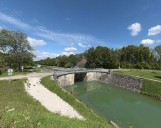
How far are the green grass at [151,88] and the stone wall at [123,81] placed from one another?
125 cm

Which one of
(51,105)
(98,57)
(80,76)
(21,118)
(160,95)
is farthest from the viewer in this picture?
(98,57)

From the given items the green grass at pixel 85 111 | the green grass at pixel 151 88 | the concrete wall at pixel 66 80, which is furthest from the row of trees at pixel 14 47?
the green grass at pixel 151 88

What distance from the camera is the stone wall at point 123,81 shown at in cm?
3149

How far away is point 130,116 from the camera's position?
1653cm

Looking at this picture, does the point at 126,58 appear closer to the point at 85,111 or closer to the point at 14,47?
the point at 14,47

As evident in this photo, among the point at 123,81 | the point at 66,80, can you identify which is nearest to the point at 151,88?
the point at 123,81

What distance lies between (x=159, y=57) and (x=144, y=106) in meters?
59.6

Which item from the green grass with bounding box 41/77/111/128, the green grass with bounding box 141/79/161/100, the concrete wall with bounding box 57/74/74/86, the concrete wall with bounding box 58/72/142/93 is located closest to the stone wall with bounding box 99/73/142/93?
the concrete wall with bounding box 58/72/142/93

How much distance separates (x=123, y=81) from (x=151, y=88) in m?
8.89

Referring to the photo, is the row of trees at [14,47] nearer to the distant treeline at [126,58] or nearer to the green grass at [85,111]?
the green grass at [85,111]

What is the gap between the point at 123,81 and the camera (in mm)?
36250

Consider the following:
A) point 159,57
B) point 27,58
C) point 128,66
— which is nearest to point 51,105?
point 27,58

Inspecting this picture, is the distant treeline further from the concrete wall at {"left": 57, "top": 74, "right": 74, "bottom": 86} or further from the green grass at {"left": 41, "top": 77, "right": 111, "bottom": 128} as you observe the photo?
the green grass at {"left": 41, "top": 77, "right": 111, "bottom": 128}

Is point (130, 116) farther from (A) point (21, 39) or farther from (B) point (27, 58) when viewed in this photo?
(A) point (21, 39)
